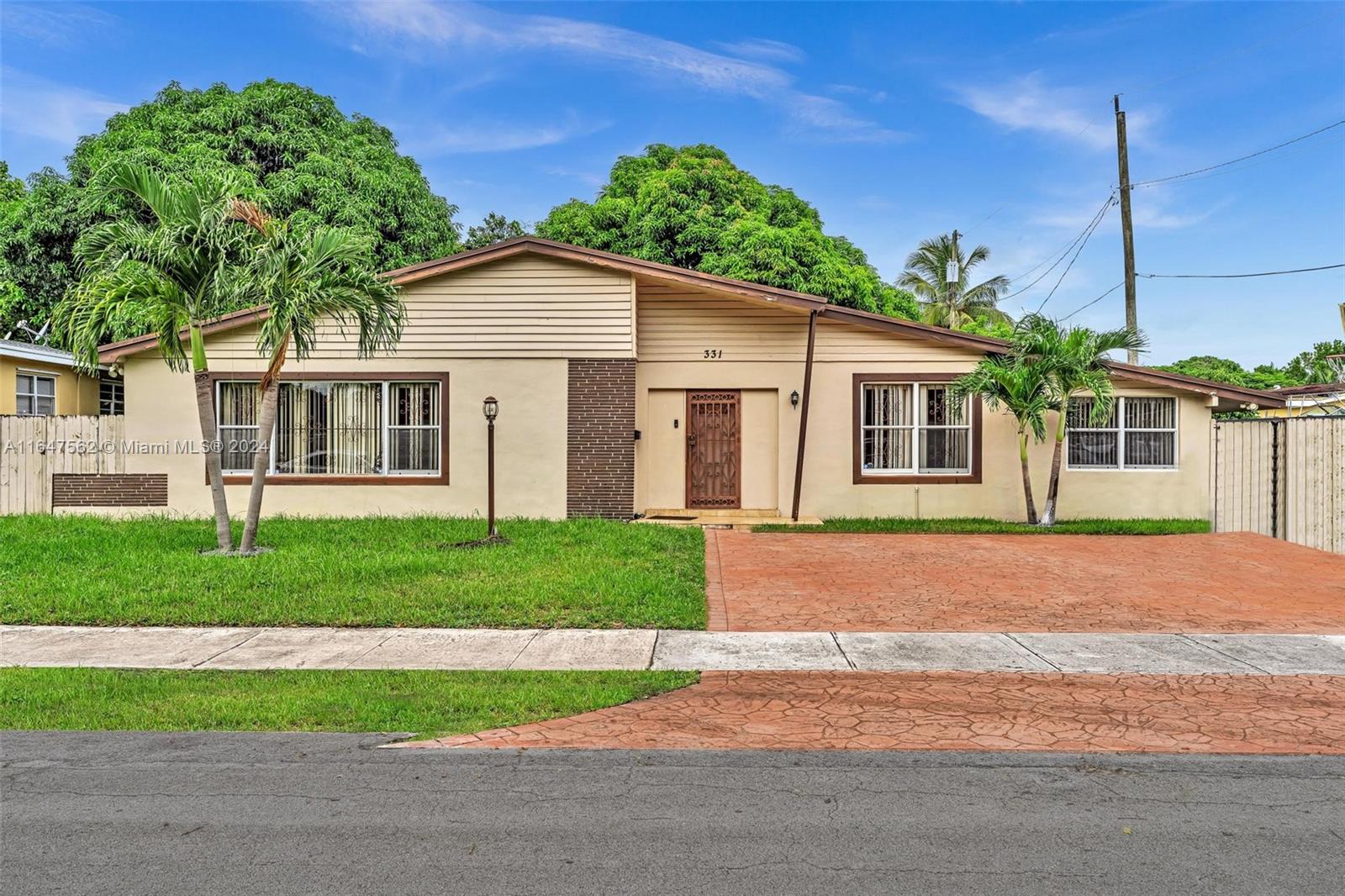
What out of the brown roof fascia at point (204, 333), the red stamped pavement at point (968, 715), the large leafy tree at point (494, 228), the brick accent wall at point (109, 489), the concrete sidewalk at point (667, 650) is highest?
the large leafy tree at point (494, 228)

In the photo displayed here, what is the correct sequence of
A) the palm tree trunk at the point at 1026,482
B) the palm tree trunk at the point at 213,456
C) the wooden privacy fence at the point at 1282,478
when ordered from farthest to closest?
the palm tree trunk at the point at 1026,482 → the wooden privacy fence at the point at 1282,478 → the palm tree trunk at the point at 213,456

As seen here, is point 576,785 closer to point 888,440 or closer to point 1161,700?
point 1161,700

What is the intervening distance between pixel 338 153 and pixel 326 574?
684 inches

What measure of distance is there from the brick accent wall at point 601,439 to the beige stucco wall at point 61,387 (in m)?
9.85

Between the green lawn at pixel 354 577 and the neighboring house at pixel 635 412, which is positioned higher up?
the neighboring house at pixel 635 412

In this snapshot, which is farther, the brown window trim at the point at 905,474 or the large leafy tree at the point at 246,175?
the large leafy tree at the point at 246,175

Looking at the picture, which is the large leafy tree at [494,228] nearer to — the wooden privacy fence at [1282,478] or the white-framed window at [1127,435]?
the white-framed window at [1127,435]

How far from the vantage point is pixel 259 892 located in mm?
3184

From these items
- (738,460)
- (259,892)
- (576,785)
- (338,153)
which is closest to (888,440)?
(738,460)

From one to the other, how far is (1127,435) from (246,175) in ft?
67.2

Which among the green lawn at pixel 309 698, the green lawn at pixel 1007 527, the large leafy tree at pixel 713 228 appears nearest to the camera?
the green lawn at pixel 309 698

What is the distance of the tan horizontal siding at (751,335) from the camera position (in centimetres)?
1512

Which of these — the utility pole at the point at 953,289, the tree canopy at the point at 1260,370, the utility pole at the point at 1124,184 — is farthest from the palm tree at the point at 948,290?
the utility pole at the point at 1124,184

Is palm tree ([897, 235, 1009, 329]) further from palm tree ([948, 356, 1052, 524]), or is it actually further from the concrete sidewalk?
the concrete sidewalk
